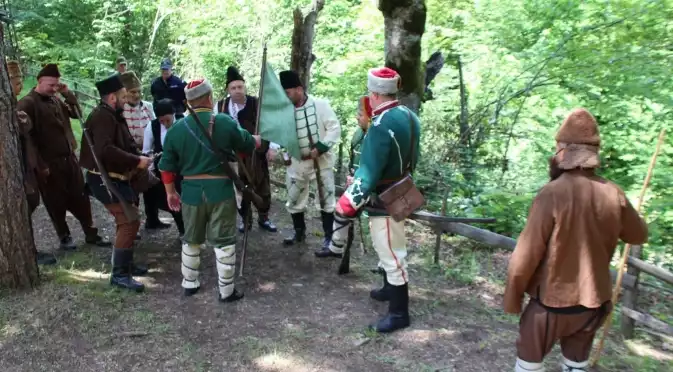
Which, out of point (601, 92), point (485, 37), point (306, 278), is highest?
point (485, 37)

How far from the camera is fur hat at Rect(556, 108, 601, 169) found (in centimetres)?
269

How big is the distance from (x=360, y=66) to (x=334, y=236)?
20.0 feet

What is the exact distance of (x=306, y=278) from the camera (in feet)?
17.6

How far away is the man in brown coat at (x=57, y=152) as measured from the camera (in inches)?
210

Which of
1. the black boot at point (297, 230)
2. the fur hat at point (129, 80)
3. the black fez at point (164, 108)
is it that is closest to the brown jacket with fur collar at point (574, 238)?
the black boot at point (297, 230)

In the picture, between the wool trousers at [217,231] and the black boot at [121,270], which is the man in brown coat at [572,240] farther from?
the black boot at [121,270]

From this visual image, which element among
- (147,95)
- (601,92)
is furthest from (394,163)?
(147,95)

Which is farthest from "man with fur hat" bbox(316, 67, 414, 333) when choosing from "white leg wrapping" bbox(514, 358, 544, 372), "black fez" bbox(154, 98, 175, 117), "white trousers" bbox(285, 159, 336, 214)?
"black fez" bbox(154, 98, 175, 117)

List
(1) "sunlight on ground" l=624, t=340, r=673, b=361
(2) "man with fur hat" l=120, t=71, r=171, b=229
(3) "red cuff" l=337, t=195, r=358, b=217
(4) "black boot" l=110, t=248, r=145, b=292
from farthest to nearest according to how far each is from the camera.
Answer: (2) "man with fur hat" l=120, t=71, r=171, b=229 → (4) "black boot" l=110, t=248, r=145, b=292 → (1) "sunlight on ground" l=624, t=340, r=673, b=361 → (3) "red cuff" l=337, t=195, r=358, b=217

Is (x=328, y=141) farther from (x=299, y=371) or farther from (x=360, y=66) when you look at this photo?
(x=360, y=66)

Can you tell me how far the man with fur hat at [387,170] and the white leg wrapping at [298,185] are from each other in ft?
6.34

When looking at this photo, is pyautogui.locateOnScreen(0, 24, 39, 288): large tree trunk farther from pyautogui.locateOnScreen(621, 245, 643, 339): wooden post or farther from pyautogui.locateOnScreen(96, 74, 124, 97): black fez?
pyautogui.locateOnScreen(621, 245, 643, 339): wooden post

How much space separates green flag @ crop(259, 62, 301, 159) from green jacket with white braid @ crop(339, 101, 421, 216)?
1.58 m

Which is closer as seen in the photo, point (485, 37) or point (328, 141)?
point (328, 141)
